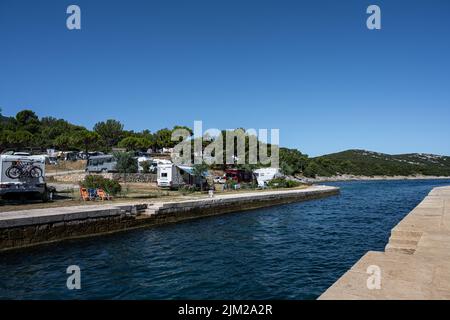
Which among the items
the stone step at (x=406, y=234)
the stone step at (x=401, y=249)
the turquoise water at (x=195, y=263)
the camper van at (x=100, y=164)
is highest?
the camper van at (x=100, y=164)

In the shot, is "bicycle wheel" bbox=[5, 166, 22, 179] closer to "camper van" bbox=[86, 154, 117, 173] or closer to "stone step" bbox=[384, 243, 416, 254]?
"stone step" bbox=[384, 243, 416, 254]

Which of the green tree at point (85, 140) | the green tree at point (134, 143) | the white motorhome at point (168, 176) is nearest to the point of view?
the white motorhome at point (168, 176)

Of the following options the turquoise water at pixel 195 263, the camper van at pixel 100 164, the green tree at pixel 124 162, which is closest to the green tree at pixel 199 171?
the green tree at pixel 124 162

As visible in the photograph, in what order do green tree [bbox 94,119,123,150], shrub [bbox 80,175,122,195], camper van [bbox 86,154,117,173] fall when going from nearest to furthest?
shrub [bbox 80,175,122,195]
camper van [bbox 86,154,117,173]
green tree [bbox 94,119,123,150]

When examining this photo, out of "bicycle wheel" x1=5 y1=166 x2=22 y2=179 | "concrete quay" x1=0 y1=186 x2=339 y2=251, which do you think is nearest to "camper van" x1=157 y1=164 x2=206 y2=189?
"concrete quay" x1=0 y1=186 x2=339 y2=251

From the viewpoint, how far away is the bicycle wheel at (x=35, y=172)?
1936cm

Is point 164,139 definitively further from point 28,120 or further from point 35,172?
point 35,172

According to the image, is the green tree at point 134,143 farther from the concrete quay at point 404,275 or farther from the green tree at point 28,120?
the concrete quay at point 404,275

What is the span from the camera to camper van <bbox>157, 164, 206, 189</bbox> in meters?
32.9

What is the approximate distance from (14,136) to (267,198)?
166ft

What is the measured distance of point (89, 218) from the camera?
50.2ft

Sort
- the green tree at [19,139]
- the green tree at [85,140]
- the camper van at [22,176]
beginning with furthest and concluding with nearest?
the green tree at [85,140] → the green tree at [19,139] → the camper van at [22,176]

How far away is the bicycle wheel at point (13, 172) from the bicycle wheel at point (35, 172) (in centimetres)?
69
